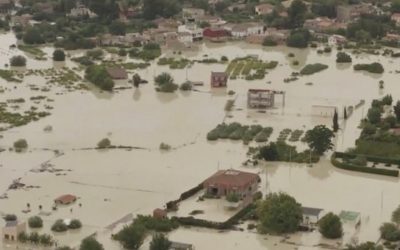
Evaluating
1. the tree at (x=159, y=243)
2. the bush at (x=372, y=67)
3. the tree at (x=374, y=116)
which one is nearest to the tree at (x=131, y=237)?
the tree at (x=159, y=243)

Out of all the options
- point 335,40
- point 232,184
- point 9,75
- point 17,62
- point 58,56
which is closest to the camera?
point 232,184

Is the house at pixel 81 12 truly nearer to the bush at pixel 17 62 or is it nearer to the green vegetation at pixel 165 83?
the bush at pixel 17 62

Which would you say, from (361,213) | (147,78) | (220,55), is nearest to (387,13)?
(220,55)

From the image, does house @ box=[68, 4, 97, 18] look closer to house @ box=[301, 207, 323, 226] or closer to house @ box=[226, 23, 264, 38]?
house @ box=[226, 23, 264, 38]

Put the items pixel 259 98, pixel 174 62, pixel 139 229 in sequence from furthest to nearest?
pixel 174 62 < pixel 259 98 < pixel 139 229

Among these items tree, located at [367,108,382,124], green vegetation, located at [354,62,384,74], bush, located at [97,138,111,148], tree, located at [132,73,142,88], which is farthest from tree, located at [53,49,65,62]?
tree, located at [367,108,382,124]

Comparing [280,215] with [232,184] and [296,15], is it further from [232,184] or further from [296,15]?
[296,15]

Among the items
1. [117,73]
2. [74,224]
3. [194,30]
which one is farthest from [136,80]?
[74,224]
